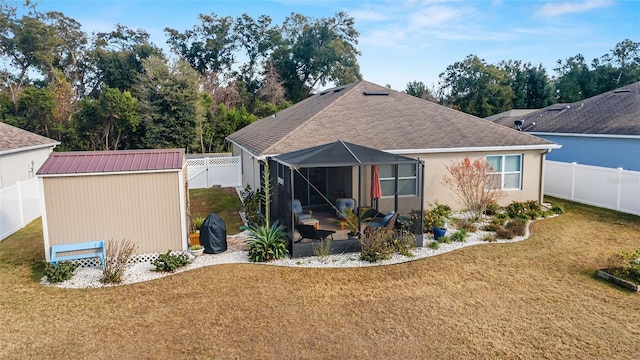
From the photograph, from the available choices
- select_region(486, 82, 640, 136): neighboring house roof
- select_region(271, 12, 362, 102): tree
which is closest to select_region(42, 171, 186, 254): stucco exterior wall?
select_region(486, 82, 640, 136): neighboring house roof

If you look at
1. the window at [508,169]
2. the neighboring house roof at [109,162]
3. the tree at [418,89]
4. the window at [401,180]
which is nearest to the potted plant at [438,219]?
the window at [401,180]

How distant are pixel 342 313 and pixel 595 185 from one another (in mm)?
13422

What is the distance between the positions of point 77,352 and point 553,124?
2321cm

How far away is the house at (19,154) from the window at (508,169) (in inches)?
669

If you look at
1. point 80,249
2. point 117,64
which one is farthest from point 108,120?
point 80,249

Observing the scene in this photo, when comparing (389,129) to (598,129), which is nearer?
(389,129)

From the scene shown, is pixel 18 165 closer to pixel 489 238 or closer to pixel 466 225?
pixel 466 225

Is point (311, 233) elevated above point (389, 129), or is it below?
below

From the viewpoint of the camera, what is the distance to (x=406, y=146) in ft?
47.3

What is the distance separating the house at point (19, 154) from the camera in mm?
15781

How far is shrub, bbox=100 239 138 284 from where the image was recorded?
352 inches

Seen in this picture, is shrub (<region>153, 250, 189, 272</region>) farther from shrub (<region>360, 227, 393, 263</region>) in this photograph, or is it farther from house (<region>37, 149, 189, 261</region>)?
shrub (<region>360, 227, 393, 263</region>)

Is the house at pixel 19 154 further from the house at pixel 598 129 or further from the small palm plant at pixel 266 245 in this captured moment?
the house at pixel 598 129

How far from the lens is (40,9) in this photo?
134 ft
